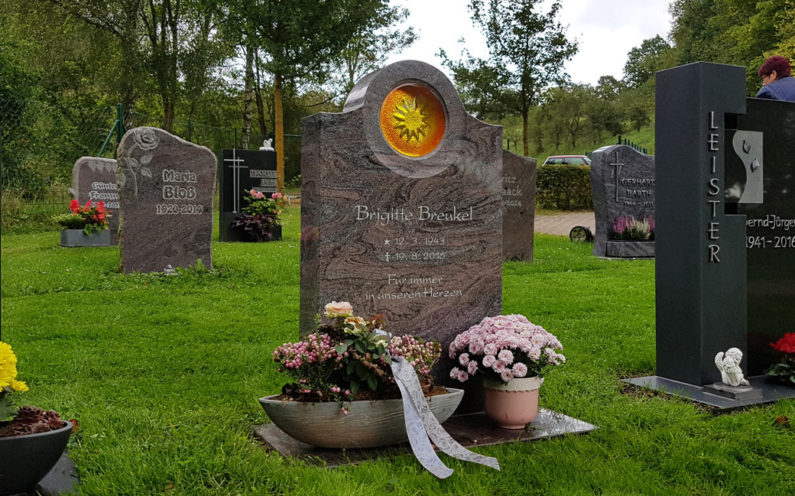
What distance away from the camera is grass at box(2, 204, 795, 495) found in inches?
127

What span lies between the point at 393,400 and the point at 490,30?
23772 millimetres

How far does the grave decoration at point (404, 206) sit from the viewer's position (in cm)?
416

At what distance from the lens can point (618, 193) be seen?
505 inches

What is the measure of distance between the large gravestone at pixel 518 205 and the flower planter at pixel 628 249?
158 cm

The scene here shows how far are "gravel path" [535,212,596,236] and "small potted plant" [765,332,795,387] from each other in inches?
525

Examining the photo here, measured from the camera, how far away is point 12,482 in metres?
2.77

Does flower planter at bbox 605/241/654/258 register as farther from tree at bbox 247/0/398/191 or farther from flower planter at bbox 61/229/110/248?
tree at bbox 247/0/398/191

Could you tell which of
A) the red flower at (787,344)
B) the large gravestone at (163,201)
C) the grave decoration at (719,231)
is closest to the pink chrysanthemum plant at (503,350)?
the grave decoration at (719,231)

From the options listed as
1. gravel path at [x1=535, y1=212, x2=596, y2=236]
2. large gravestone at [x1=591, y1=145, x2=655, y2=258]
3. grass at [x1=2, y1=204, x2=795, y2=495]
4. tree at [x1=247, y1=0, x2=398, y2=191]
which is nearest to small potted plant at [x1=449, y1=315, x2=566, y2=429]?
grass at [x1=2, y1=204, x2=795, y2=495]

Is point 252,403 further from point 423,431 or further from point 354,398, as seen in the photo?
point 423,431

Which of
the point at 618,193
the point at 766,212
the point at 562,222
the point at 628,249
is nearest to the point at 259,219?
the point at 618,193

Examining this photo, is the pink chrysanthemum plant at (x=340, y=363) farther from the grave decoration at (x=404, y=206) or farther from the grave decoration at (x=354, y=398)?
the grave decoration at (x=404, y=206)

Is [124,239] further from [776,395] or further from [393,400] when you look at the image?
[776,395]

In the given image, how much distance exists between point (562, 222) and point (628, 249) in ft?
28.9
